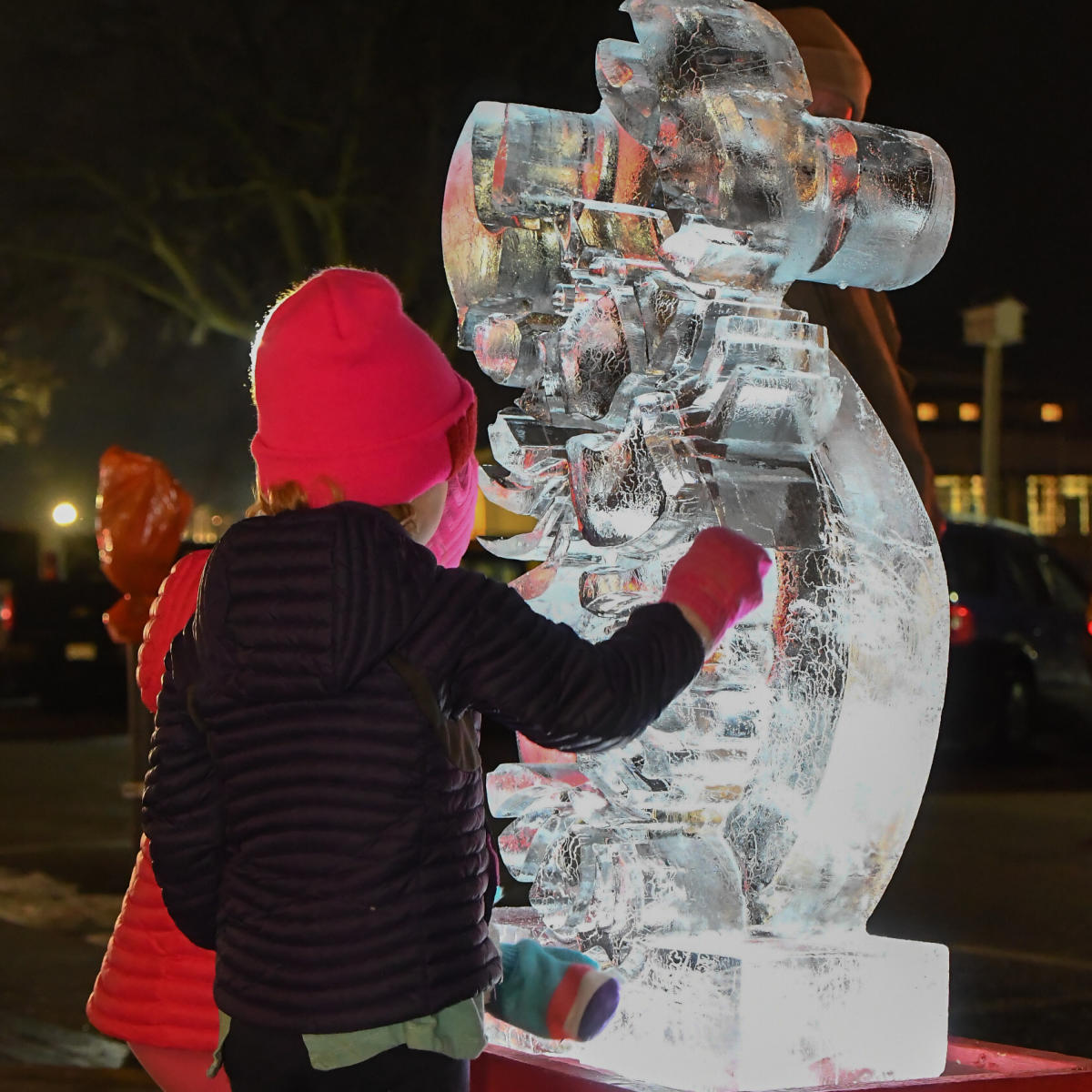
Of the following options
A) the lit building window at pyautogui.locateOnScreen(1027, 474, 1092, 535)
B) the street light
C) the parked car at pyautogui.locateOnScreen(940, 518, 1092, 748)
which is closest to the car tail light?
the parked car at pyautogui.locateOnScreen(940, 518, 1092, 748)

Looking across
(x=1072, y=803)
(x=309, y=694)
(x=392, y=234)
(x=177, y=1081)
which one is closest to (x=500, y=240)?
(x=309, y=694)

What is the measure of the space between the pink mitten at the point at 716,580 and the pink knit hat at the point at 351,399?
1.03ft

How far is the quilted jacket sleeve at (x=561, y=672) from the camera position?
64.2 inches

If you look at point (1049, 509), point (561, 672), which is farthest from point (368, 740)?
point (1049, 509)

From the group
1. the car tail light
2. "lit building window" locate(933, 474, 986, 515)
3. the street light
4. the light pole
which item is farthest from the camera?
"lit building window" locate(933, 474, 986, 515)

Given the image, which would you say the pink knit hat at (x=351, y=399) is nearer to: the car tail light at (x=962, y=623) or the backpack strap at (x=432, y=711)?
the backpack strap at (x=432, y=711)

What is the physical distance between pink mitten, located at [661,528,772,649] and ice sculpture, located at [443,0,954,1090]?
142mm

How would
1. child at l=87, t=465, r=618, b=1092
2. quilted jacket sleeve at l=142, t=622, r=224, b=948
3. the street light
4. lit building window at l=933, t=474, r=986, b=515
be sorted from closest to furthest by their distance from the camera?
quilted jacket sleeve at l=142, t=622, r=224, b=948 → child at l=87, t=465, r=618, b=1092 → the street light → lit building window at l=933, t=474, r=986, b=515

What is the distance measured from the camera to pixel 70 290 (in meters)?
18.6

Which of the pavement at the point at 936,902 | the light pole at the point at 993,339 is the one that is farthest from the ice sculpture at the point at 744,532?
the light pole at the point at 993,339

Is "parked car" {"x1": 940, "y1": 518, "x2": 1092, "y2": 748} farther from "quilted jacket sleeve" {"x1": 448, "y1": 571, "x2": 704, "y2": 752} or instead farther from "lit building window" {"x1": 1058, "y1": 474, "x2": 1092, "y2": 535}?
"lit building window" {"x1": 1058, "y1": 474, "x2": 1092, "y2": 535}

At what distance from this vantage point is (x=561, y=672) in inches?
64.5

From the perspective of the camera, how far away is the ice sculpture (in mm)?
1824

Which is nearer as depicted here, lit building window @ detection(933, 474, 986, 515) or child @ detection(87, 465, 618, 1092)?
child @ detection(87, 465, 618, 1092)
